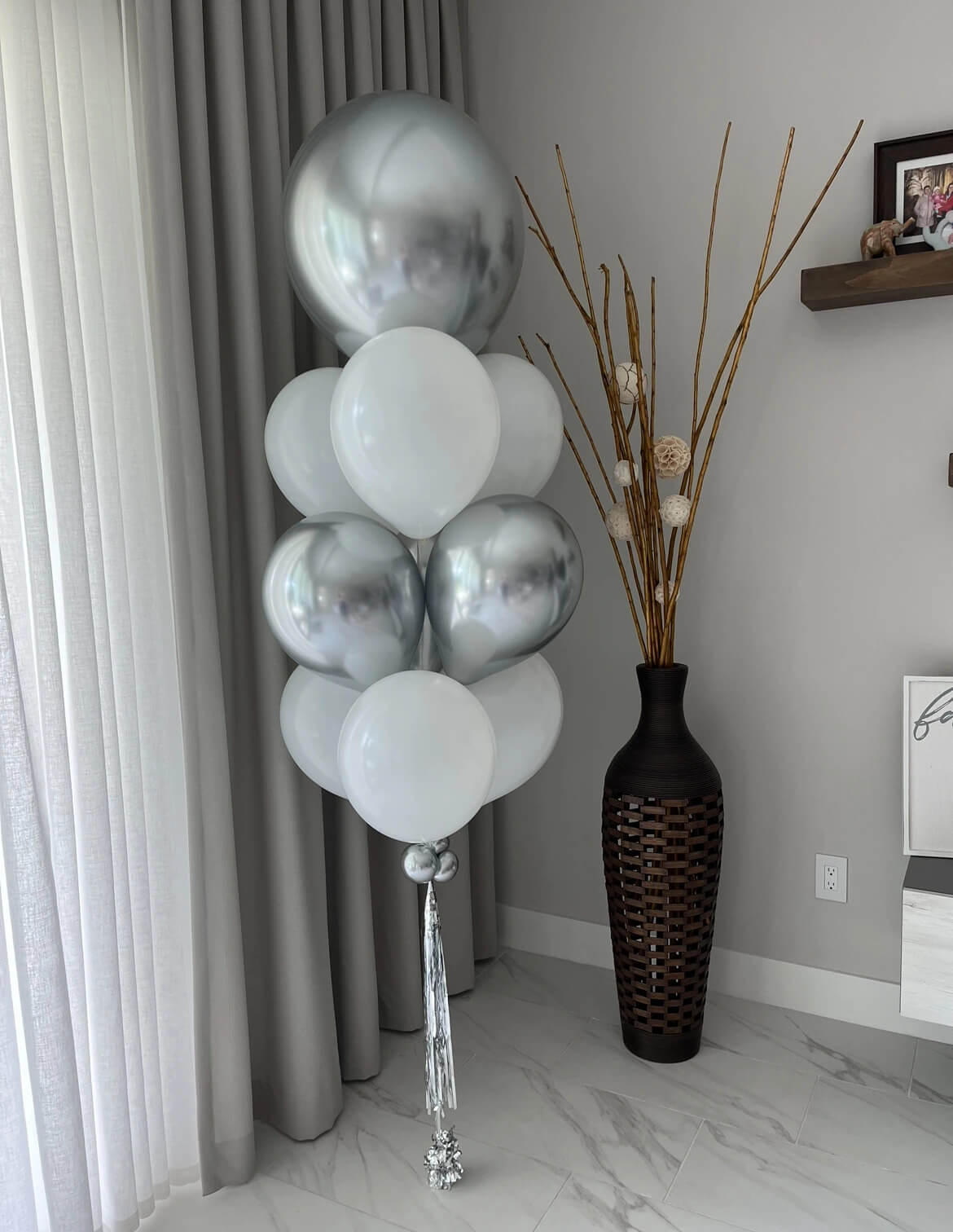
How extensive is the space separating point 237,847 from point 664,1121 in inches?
40.2

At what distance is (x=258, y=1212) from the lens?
1747 millimetres

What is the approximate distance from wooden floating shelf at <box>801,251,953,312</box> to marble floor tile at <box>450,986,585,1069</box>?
174 centimetres

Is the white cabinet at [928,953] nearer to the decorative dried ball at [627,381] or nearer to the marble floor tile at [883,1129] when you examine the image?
the marble floor tile at [883,1129]

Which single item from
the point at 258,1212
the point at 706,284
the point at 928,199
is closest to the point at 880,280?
the point at 928,199

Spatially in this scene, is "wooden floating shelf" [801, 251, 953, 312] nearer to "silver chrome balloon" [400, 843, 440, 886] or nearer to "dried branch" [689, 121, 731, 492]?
"dried branch" [689, 121, 731, 492]

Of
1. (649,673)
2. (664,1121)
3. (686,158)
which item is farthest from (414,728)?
(686,158)

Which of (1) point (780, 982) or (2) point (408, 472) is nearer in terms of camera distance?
(2) point (408, 472)

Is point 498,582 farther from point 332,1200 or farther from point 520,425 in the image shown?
point 332,1200

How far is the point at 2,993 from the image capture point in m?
1.43

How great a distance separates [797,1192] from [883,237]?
1.84 m

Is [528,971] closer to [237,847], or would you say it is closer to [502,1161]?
[502,1161]

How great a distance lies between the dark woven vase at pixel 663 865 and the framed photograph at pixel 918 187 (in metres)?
1.02

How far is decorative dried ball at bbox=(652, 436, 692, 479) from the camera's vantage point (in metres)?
1.97

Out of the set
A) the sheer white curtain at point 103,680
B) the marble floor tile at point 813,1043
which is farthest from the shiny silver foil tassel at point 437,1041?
the marble floor tile at point 813,1043
